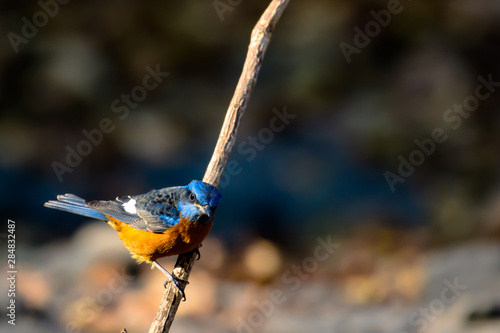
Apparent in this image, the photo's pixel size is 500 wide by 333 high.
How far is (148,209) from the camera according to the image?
4141mm

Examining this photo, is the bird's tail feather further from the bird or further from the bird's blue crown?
the bird's blue crown

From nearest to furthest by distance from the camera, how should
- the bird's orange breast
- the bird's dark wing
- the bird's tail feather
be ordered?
1. the bird's orange breast
2. the bird's dark wing
3. the bird's tail feather

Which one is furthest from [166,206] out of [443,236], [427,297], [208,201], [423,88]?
[423,88]

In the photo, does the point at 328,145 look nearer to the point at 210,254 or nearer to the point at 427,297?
the point at 210,254

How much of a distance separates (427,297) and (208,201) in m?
3.88

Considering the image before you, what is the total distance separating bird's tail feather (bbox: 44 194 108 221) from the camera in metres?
4.29

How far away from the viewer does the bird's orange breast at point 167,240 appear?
3926 millimetres

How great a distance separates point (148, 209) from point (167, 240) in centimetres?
28

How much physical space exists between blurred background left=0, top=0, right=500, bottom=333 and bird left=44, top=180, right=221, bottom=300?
11.0 ft

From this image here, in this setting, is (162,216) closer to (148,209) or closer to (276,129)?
(148,209)

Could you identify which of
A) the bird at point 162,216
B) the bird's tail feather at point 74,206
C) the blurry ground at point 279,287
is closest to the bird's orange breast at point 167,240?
the bird at point 162,216

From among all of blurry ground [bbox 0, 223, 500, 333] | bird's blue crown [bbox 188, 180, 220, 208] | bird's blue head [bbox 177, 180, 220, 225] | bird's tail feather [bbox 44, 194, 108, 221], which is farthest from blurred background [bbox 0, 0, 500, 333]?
bird's blue crown [bbox 188, 180, 220, 208]

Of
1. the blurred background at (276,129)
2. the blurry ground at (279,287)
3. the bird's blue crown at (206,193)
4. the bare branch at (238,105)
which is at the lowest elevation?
the blurry ground at (279,287)

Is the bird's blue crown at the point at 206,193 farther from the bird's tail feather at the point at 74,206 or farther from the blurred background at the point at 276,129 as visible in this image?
the blurred background at the point at 276,129
